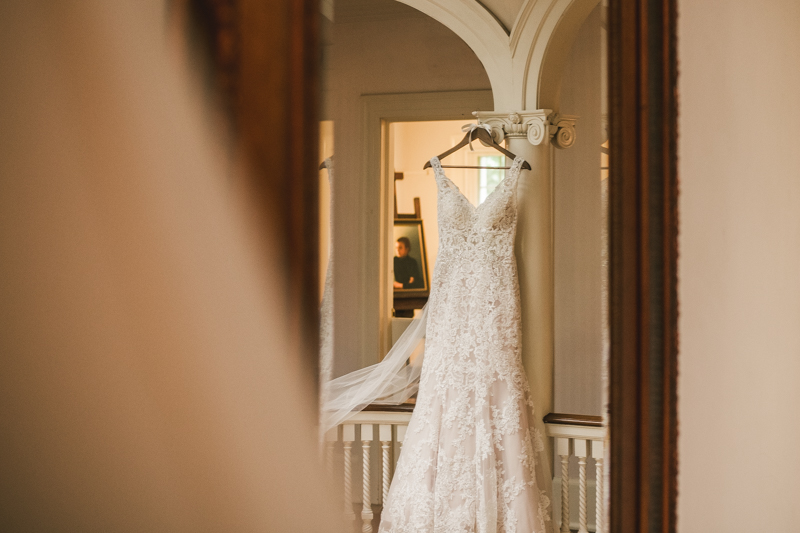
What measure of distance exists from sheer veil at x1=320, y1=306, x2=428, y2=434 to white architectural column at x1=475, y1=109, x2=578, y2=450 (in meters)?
0.59

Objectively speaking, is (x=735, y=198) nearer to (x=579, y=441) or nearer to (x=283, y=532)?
(x=283, y=532)

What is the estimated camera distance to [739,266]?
1556mm

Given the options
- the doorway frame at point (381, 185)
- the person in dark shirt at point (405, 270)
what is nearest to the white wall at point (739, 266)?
the doorway frame at point (381, 185)

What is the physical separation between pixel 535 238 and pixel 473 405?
914mm

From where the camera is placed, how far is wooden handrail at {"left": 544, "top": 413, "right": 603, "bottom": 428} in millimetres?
3012

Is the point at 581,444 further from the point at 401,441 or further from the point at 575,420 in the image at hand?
the point at 401,441

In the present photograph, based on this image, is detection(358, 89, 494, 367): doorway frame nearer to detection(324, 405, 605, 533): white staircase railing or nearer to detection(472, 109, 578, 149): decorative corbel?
detection(324, 405, 605, 533): white staircase railing

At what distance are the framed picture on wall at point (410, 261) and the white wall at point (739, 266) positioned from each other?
4.42m

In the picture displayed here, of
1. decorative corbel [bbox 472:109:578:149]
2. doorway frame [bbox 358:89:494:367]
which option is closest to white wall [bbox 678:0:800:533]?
decorative corbel [bbox 472:109:578:149]

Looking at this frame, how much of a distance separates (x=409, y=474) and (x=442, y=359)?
591 mm

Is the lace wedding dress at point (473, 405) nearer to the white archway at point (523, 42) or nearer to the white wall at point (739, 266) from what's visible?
the white archway at point (523, 42)

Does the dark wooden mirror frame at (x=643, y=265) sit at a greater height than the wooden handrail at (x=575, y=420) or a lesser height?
greater

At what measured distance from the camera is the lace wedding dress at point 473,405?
9.59 feet

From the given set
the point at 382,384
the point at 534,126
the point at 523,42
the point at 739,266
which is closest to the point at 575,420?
the point at 382,384
